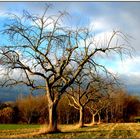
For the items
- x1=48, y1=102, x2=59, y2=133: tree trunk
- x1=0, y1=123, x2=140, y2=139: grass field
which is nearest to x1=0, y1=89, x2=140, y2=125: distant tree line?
x1=0, y1=123, x2=140, y2=139: grass field

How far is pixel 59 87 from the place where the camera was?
32.1 m

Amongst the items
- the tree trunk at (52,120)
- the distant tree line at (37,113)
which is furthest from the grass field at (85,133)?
the distant tree line at (37,113)

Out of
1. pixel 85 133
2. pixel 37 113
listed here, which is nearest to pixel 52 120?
pixel 85 133

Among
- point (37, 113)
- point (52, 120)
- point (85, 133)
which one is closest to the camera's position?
point (85, 133)

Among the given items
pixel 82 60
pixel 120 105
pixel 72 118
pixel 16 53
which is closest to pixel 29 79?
pixel 16 53

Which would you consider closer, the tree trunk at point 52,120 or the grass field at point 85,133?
the grass field at point 85,133

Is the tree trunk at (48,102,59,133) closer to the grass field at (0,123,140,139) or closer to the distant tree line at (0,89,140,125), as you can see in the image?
the grass field at (0,123,140,139)

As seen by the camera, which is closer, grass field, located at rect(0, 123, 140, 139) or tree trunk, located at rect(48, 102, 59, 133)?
grass field, located at rect(0, 123, 140, 139)

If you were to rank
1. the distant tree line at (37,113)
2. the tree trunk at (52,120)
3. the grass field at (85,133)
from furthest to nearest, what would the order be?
the distant tree line at (37,113) → the tree trunk at (52,120) → the grass field at (85,133)

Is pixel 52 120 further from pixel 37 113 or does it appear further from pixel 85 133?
pixel 37 113

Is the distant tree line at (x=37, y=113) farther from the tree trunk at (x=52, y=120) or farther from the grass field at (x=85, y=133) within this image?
the tree trunk at (x=52, y=120)

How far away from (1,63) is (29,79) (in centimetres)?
292

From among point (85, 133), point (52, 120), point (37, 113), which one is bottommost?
point (85, 133)

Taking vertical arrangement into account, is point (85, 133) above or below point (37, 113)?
below
